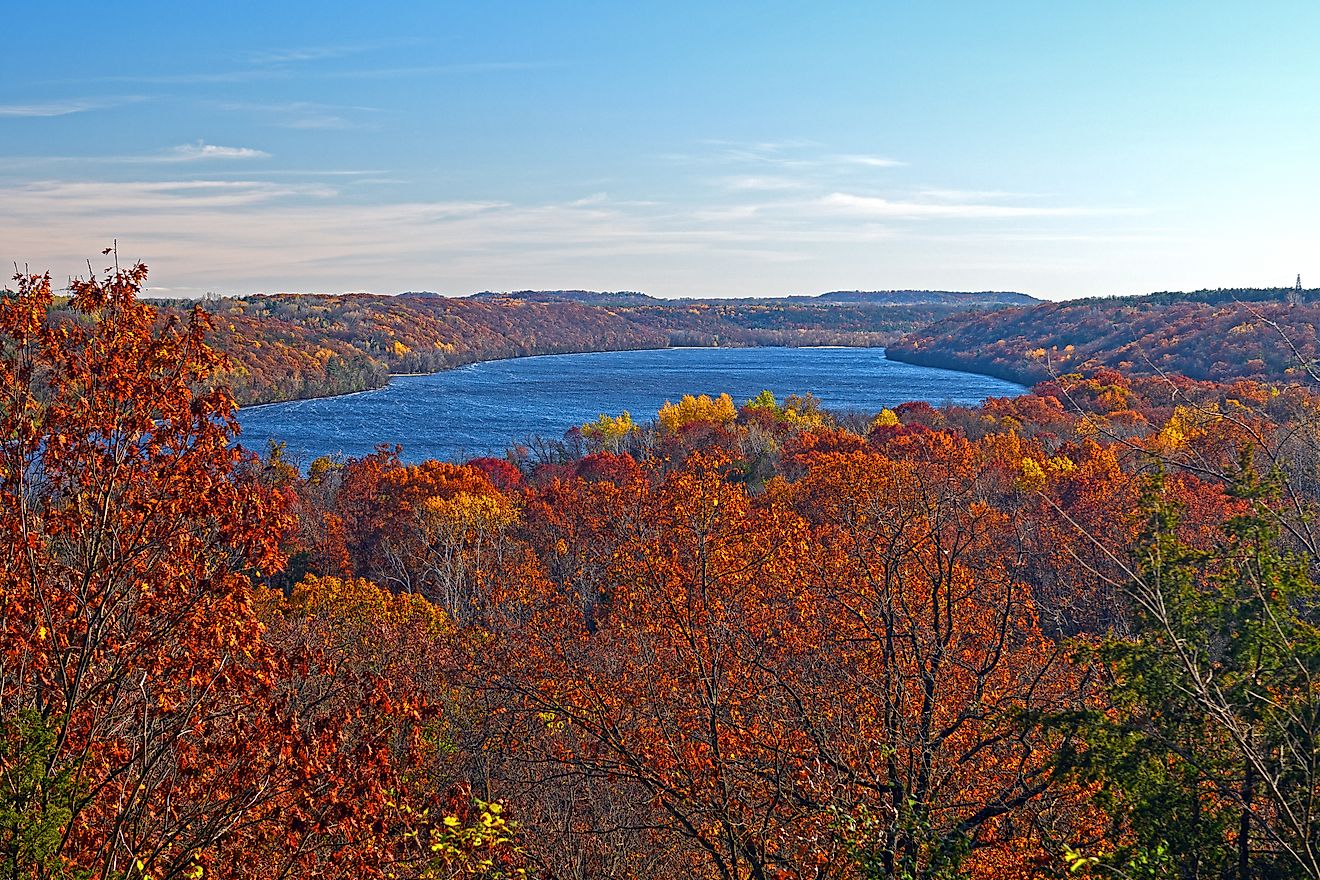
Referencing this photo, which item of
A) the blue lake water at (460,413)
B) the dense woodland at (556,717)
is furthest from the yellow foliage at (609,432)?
the dense woodland at (556,717)

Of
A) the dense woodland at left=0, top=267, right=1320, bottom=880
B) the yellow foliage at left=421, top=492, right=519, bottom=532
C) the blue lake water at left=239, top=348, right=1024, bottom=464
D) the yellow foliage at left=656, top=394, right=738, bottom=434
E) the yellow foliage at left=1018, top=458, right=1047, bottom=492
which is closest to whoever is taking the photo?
the dense woodland at left=0, top=267, right=1320, bottom=880

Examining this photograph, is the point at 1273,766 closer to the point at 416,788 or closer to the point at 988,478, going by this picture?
the point at 416,788

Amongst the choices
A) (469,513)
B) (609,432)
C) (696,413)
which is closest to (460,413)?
(696,413)

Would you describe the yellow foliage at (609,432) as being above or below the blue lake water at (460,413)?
above

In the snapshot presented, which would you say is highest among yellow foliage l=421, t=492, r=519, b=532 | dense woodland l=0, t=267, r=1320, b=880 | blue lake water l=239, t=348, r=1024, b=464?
dense woodland l=0, t=267, r=1320, b=880

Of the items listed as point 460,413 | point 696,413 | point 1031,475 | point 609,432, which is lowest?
point 460,413

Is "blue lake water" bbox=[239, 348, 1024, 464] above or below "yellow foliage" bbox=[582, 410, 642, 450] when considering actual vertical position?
below

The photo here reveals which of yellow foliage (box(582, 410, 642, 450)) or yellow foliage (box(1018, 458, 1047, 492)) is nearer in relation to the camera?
yellow foliage (box(1018, 458, 1047, 492))

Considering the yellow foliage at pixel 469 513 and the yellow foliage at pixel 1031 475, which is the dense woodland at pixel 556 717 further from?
the yellow foliage at pixel 1031 475

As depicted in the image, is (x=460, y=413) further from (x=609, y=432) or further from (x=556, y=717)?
(x=556, y=717)

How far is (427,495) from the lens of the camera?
198 feet

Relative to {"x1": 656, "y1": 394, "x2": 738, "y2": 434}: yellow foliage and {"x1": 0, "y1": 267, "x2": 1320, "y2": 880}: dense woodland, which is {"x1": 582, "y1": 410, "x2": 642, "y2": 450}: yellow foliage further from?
{"x1": 0, "y1": 267, "x2": 1320, "y2": 880}: dense woodland

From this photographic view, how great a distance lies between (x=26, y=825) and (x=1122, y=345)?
625 ft

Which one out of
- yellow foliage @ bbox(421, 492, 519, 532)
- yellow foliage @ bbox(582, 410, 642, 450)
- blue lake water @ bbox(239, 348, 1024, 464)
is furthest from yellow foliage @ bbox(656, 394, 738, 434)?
yellow foliage @ bbox(421, 492, 519, 532)
